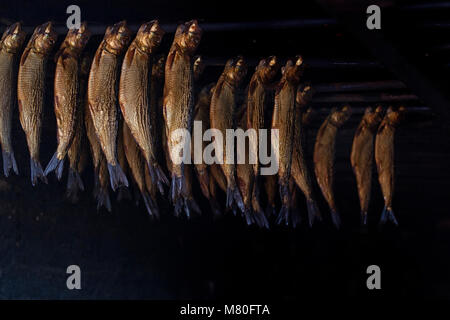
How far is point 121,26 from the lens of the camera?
103 inches

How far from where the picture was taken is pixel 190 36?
8.44ft

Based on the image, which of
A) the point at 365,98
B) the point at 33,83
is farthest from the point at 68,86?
the point at 365,98

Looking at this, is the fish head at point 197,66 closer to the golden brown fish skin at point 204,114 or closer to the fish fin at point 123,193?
the golden brown fish skin at point 204,114

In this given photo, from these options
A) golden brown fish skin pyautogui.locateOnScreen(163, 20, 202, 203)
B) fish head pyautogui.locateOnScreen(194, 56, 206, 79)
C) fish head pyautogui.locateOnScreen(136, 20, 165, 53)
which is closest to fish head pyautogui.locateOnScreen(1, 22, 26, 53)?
fish head pyautogui.locateOnScreen(136, 20, 165, 53)

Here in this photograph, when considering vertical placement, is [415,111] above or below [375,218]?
above

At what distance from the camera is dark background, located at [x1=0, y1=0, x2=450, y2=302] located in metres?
3.50

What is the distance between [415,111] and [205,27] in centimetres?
150

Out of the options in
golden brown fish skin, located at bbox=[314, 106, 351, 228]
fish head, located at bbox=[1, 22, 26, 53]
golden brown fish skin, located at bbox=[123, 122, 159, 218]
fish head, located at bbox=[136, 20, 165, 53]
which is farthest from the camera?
golden brown fish skin, located at bbox=[314, 106, 351, 228]

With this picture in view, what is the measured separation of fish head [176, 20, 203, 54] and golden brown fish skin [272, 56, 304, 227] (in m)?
0.51

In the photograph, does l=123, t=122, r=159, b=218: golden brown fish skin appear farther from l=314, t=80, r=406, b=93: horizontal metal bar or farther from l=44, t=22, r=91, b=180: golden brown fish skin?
l=314, t=80, r=406, b=93: horizontal metal bar
